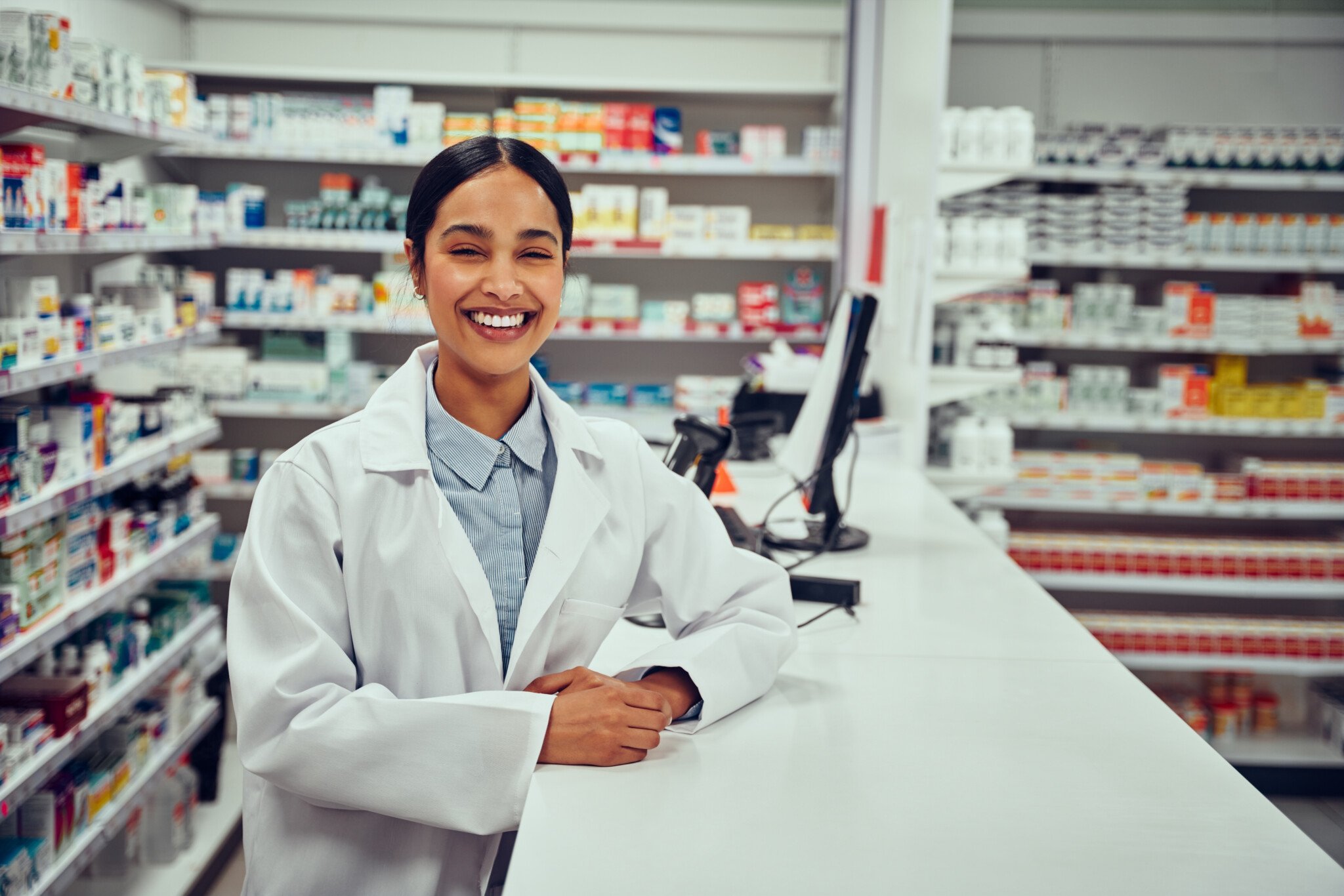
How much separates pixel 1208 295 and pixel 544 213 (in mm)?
3949

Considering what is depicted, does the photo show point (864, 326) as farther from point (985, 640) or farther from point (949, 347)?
point (949, 347)

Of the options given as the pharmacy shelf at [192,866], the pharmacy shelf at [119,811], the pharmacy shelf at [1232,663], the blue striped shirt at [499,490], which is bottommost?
the pharmacy shelf at [192,866]

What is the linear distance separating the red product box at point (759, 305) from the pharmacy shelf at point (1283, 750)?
259 centimetres

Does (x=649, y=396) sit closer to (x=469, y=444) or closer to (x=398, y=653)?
(x=469, y=444)

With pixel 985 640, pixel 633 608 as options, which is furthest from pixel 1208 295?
pixel 633 608

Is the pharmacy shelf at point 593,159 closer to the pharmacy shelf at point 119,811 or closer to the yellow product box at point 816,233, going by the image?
the yellow product box at point 816,233

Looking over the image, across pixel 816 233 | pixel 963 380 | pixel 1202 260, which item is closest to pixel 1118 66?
pixel 1202 260

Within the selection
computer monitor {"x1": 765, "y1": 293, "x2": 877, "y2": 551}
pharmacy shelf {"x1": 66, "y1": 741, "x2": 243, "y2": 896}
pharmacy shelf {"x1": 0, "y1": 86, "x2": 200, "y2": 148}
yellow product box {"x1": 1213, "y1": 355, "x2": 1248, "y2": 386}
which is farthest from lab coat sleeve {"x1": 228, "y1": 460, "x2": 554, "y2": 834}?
yellow product box {"x1": 1213, "y1": 355, "x2": 1248, "y2": 386}

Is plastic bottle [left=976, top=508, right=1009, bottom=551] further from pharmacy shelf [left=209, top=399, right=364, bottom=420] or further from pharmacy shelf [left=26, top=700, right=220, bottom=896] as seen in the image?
pharmacy shelf [left=209, top=399, right=364, bottom=420]

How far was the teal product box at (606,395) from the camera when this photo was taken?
17.0 ft

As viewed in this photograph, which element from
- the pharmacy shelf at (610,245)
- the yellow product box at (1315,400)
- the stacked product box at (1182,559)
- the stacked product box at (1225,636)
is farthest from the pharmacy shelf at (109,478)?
the yellow product box at (1315,400)

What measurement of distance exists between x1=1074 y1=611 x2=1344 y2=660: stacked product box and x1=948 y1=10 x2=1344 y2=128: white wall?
2.23 meters

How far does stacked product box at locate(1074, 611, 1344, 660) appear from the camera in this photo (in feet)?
14.8

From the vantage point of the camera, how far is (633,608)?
1.54 metres
